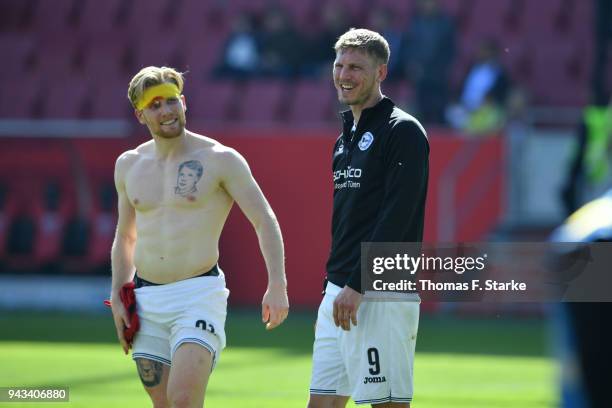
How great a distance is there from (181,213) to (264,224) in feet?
1.42

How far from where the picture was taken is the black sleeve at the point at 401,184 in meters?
5.20

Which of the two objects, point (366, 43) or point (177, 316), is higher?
point (366, 43)

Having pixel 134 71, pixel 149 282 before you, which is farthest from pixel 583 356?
pixel 134 71

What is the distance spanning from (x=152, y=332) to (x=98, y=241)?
11.7m

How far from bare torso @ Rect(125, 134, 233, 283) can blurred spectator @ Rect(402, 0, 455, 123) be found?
11192 millimetres

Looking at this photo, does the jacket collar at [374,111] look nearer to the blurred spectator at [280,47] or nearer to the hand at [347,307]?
the hand at [347,307]

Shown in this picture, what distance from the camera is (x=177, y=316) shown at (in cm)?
578

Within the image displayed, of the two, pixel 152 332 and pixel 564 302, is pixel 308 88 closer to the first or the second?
pixel 152 332

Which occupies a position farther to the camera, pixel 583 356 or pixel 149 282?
pixel 149 282

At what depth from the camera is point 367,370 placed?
5.34 m

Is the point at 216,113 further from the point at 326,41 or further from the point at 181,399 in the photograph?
the point at 181,399

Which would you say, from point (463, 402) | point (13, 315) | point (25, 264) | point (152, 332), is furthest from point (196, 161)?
point (25, 264)

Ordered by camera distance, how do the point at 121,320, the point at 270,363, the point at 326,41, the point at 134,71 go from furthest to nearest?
the point at 134,71, the point at 326,41, the point at 270,363, the point at 121,320

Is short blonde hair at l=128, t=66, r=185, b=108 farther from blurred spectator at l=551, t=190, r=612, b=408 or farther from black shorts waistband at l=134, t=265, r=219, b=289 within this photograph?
blurred spectator at l=551, t=190, r=612, b=408
